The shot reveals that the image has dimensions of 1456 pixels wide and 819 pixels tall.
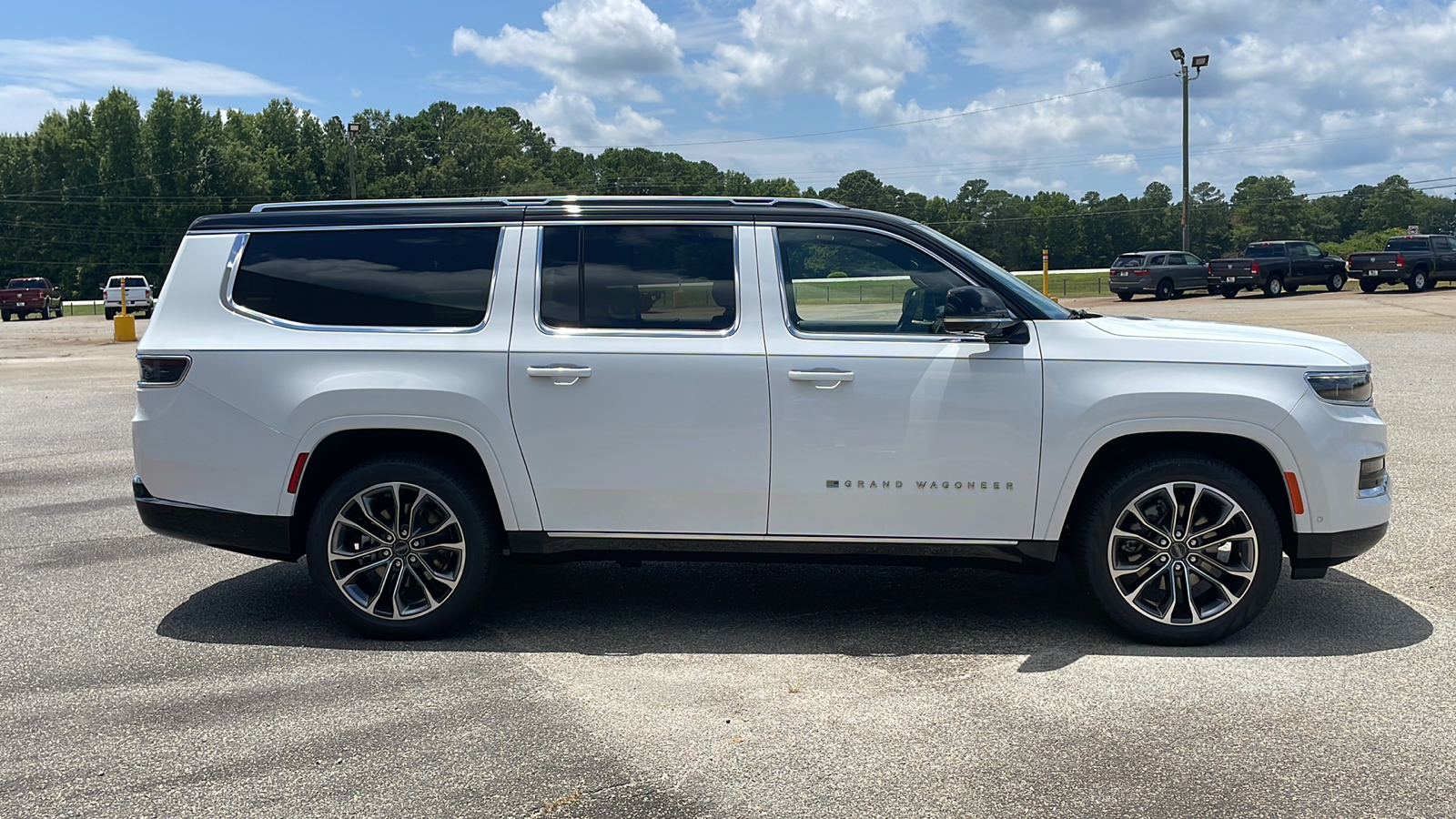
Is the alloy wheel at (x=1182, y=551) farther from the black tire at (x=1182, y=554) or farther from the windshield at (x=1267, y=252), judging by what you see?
the windshield at (x=1267, y=252)

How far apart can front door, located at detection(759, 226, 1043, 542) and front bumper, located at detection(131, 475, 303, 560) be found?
7.36ft

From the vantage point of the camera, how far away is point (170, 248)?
9869 cm

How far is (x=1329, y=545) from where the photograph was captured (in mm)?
4816

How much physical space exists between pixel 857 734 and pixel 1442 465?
7020mm

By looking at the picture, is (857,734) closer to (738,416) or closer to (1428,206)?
(738,416)

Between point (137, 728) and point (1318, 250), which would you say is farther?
point (1318, 250)

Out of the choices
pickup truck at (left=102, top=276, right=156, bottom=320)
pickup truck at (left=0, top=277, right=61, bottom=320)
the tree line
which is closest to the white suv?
pickup truck at (left=102, top=276, right=156, bottom=320)

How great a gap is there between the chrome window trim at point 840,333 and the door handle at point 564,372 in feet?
2.97

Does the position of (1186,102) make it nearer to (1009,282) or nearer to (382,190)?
(1009,282)

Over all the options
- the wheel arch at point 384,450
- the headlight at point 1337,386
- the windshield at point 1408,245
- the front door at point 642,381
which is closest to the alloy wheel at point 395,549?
the wheel arch at point 384,450

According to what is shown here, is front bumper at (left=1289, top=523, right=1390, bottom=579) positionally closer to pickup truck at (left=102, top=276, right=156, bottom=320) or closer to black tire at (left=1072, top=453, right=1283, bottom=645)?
black tire at (left=1072, top=453, right=1283, bottom=645)

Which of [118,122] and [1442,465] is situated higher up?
[118,122]

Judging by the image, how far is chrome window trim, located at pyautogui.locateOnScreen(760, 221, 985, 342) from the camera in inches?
192

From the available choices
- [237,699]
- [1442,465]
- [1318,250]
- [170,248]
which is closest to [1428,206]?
[1318,250]
